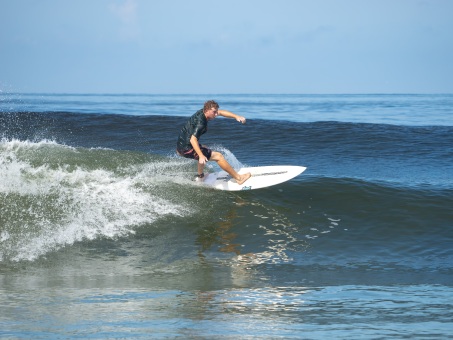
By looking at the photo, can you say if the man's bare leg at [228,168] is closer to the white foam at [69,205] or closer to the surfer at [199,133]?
the surfer at [199,133]

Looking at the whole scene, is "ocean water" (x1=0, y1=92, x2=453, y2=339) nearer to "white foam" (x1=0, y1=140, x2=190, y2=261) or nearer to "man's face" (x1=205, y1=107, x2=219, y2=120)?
"white foam" (x1=0, y1=140, x2=190, y2=261)

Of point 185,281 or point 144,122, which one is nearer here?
point 185,281

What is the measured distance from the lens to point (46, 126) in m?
27.1

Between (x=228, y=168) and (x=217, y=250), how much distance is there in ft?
8.42

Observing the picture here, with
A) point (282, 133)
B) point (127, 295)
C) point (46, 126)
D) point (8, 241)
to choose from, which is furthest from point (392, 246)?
point (46, 126)

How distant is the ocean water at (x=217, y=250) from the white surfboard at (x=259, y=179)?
23 centimetres

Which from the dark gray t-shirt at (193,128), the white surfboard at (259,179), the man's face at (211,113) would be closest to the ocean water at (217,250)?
the white surfboard at (259,179)

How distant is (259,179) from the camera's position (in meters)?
12.3

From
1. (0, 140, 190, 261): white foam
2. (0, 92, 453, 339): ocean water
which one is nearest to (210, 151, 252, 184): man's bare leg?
(0, 92, 453, 339): ocean water

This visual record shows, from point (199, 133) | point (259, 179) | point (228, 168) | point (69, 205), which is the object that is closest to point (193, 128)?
point (199, 133)

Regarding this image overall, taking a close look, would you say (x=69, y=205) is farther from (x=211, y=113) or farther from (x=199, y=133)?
(x=211, y=113)

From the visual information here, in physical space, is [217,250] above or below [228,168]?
below

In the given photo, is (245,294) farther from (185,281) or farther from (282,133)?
(282,133)

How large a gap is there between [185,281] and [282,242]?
257cm
